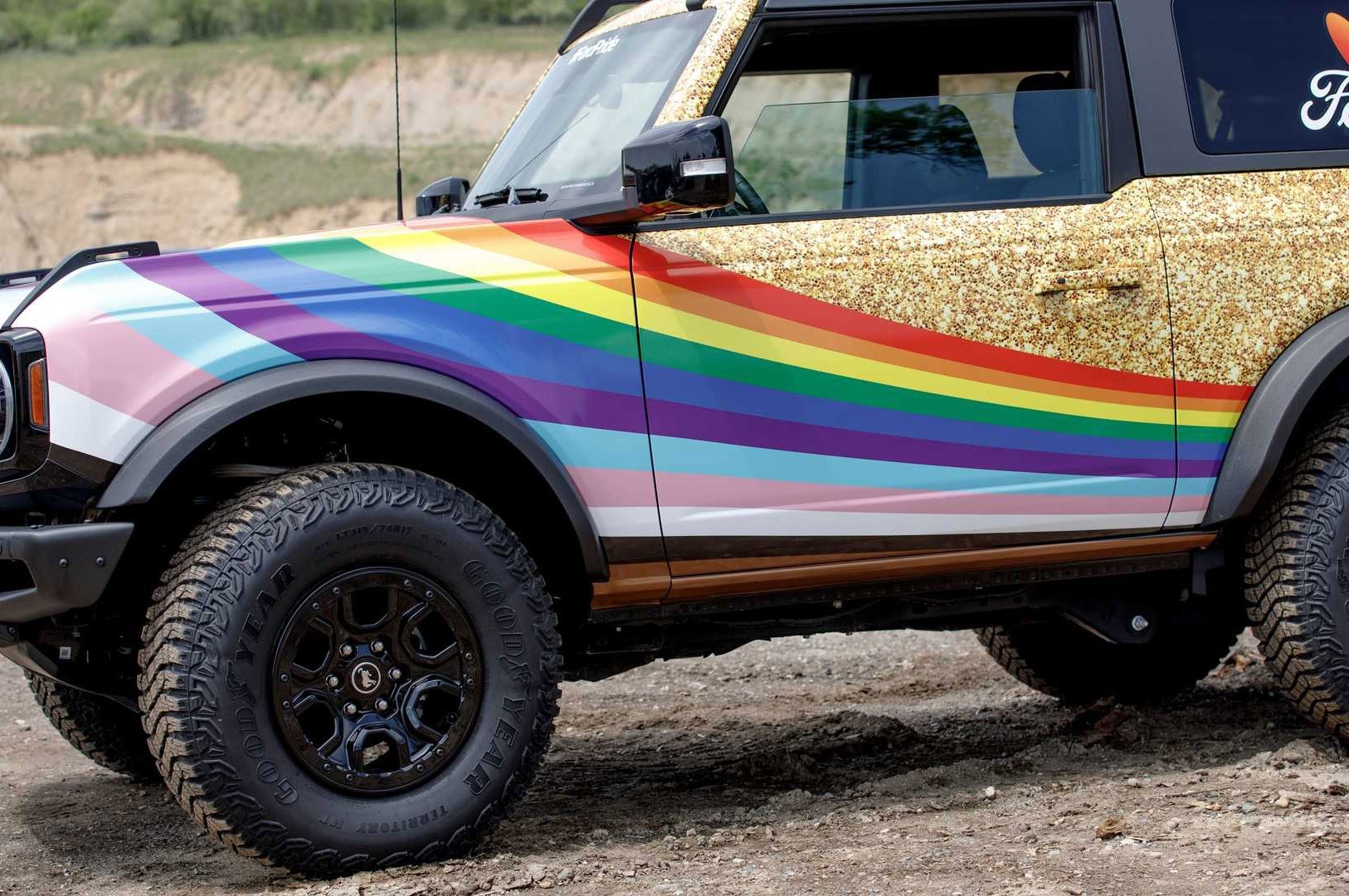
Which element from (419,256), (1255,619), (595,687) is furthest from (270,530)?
(595,687)

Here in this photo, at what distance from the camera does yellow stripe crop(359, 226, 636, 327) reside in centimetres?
378

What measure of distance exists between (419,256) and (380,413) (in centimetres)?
41

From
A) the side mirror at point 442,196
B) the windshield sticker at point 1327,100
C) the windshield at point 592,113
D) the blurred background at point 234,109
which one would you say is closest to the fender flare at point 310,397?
the windshield at point 592,113

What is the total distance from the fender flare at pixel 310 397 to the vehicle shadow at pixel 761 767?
3.07 feet

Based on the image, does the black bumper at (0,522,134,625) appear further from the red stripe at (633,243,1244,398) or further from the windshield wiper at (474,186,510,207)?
the windshield wiper at (474,186,510,207)

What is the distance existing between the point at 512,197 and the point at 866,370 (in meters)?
1.09

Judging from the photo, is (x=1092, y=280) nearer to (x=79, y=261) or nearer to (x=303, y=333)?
(x=303, y=333)

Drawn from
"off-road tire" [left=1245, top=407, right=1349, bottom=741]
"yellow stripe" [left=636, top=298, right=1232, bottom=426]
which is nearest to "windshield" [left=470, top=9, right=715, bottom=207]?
"yellow stripe" [left=636, top=298, right=1232, bottom=426]

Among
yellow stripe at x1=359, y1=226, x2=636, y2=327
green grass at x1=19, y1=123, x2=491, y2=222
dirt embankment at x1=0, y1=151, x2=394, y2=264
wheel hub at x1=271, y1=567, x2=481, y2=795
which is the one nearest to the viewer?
wheel hub at x1=271, y1=567, x2=481, y2=795

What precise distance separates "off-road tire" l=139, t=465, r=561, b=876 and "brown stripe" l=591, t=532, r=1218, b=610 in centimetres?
25

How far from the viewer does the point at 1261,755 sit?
462 centimetres

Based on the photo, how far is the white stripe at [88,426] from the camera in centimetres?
347

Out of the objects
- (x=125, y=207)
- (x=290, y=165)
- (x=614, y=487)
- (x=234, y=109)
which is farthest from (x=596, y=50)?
(x=234, y=109)

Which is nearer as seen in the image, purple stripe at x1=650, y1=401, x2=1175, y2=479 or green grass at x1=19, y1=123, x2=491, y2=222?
purple stripe at x1=650, y1=401, x2=1175, y2=479
